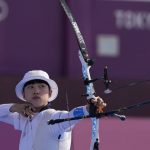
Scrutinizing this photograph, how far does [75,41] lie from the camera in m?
5.71

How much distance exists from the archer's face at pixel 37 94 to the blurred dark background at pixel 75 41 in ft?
7.57

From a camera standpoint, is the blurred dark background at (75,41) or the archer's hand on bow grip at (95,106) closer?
the archer's hand on bow grip at (95,106)

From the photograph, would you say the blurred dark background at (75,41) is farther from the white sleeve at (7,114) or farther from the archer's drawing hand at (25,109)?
the archer's drawing hand at (25,109)

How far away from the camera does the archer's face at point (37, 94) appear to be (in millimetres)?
3260

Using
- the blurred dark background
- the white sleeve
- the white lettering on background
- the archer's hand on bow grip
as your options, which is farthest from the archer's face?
the white lettering on background

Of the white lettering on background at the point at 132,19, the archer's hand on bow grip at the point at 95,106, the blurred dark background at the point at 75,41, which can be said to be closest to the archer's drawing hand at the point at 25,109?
the archer's hand on bow grip at the point at 95,106

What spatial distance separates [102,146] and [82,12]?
1504 millimetres

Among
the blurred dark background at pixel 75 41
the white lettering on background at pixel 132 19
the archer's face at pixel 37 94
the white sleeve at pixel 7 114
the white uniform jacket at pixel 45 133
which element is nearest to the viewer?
the white uniform jacket at pixel 45 133

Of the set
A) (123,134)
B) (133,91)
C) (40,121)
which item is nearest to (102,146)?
(123,134)

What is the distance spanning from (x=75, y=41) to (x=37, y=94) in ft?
8.18

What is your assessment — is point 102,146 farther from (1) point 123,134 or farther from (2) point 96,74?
(2) point 96,74

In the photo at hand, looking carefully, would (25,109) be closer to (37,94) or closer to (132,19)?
(37,94)

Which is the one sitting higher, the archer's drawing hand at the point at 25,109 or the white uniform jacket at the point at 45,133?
the archer's drawing hand at the point at 25,109

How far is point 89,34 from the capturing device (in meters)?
5.78
